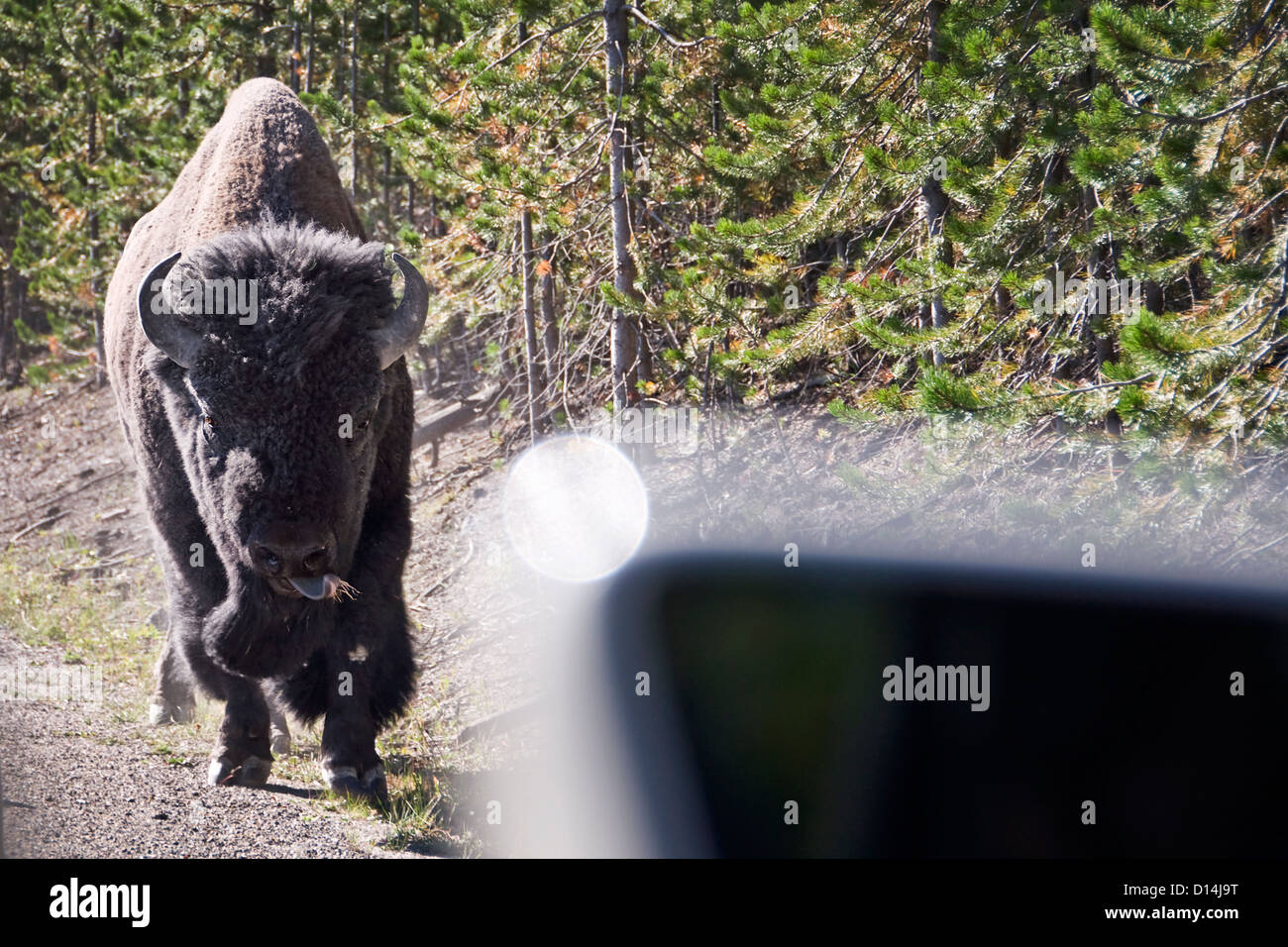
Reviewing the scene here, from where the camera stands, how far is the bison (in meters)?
4.81

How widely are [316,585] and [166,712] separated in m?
3.65

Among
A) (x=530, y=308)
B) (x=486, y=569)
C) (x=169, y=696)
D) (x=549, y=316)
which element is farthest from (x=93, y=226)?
(x=169, y=696)

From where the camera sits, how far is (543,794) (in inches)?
250

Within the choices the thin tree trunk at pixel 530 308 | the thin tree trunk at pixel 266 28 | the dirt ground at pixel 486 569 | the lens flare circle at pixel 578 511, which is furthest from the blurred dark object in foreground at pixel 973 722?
the thin tree trunk at pixel 266 28

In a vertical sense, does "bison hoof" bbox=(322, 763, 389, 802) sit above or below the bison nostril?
below

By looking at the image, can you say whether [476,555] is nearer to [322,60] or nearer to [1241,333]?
[1241,333]

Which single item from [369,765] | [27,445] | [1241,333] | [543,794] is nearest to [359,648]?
[369,765]

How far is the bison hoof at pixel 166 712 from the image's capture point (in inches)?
299

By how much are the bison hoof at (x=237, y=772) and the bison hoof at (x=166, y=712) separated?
1.95 meters

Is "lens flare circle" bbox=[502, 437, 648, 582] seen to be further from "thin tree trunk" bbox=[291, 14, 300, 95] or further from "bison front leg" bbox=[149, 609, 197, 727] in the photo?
"thin tree trunk" bbox=[291, 14, 300, 95]

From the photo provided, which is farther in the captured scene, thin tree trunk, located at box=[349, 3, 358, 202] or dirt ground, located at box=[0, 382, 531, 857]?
thin tree trunk, located at box=[349, 3, 358, 202]

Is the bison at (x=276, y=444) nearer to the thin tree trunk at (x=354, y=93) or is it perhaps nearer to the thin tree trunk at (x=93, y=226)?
the thin tree trunk at (x=354, y=93)

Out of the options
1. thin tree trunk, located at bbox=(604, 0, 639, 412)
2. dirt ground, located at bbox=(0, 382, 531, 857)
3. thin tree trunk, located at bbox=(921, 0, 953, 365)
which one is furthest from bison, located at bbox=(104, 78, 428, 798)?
thin tree trunk, located at bbox=(921, 0, 953, 365)

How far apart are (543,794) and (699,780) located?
1.06 m
